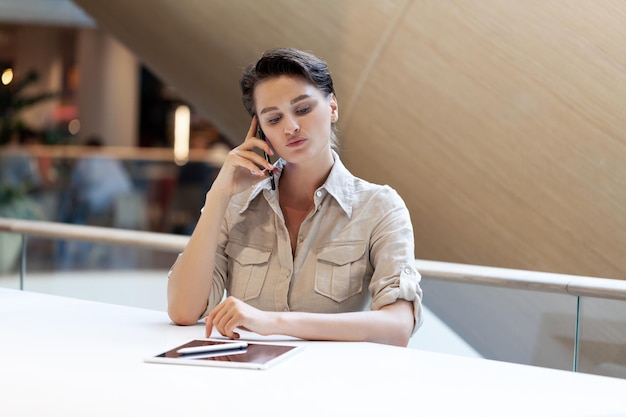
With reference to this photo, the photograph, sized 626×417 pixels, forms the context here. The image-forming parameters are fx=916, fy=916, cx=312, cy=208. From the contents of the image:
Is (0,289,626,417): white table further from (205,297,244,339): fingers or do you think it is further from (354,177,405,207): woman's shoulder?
(354,177,405,207): woman's shoulder

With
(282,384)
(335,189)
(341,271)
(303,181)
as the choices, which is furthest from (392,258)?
(282,384)

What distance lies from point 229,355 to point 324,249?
1.83 ft

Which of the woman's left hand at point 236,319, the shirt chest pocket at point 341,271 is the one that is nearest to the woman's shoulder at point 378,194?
the shirt chest pocket at point 341,271

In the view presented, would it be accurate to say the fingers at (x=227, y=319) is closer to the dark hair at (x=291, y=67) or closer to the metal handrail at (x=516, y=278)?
the dark hair at (x=291, y=67)

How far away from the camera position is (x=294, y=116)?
2137mm

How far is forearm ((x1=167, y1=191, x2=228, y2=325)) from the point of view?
2.11 meters

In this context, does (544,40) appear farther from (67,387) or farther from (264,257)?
(67,387)

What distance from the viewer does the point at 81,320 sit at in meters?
1.97

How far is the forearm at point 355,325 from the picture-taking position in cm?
→ 182

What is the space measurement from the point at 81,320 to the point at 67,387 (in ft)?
1.85

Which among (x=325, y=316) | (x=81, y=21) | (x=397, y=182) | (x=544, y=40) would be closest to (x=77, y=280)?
(x=397, y=182)

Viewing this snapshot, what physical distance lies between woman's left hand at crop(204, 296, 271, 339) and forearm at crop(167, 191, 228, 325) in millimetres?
277

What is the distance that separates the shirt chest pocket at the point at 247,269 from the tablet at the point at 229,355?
0.42 meters

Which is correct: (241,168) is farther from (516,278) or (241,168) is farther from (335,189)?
(516,278)
